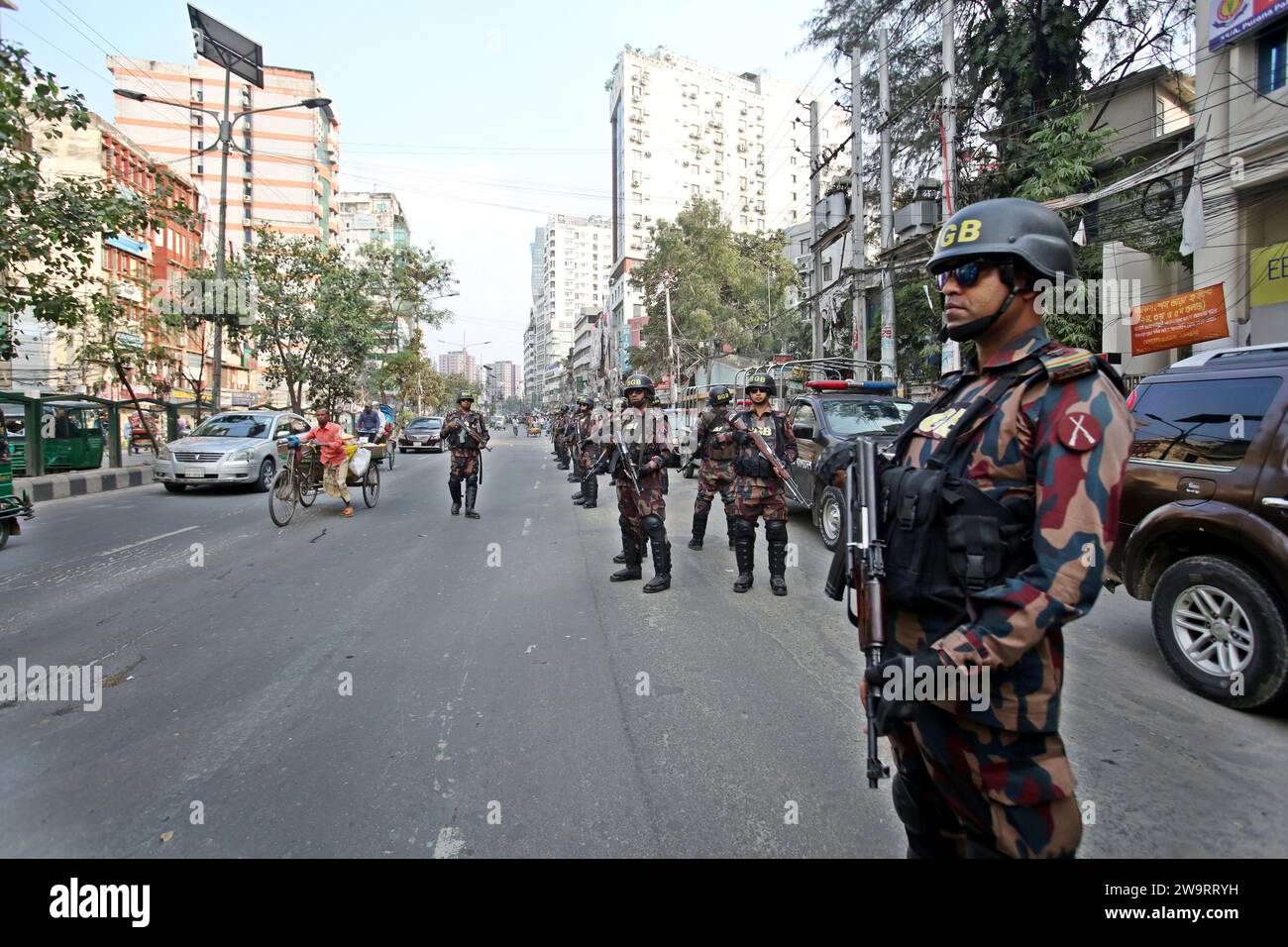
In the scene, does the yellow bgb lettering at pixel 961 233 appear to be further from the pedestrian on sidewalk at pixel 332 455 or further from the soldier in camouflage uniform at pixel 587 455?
the pedestrian on sidewalk at pixel 332 455

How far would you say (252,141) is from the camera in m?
63.7

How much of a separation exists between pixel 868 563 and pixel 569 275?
495 feet

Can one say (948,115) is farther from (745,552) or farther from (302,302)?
(302,302)

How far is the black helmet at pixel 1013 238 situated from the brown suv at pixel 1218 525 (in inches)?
112

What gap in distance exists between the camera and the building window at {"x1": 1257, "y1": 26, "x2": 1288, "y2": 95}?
10.9 meters

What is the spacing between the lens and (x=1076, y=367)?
158 centimetres

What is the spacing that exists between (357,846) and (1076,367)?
8.90 feet

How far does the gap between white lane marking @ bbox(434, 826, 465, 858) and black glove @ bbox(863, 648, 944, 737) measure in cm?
164

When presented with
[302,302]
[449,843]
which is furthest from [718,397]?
[302,302]

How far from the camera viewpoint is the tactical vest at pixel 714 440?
726 centimetres

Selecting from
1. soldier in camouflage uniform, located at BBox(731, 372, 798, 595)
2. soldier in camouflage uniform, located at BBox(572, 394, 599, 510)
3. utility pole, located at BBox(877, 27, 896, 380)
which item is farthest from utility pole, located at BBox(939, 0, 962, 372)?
soldier in camouflage uniform, located at BBox(731, 372, 798, 595)

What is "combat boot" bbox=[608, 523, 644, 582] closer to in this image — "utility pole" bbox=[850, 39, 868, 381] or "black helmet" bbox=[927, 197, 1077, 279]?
"black helmet" bbox=[927, 197, 1077, 279]
